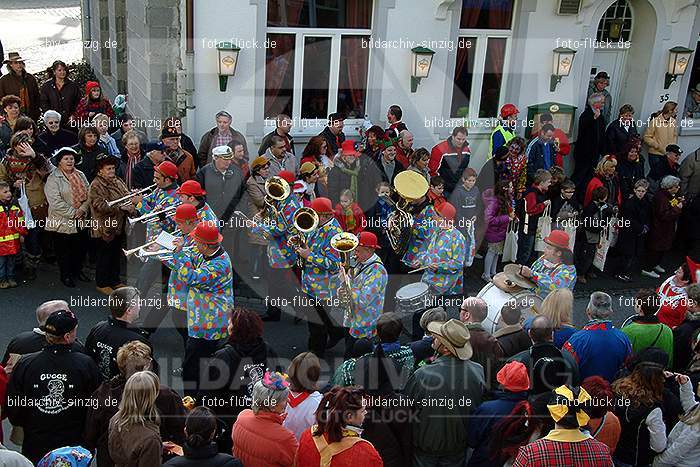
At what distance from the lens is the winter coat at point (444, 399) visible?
5.28 metres

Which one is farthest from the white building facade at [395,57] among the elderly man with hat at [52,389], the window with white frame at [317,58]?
Result: the elderly man with hat at [52,389]

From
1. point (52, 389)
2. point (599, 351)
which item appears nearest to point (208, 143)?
point (52, 389)

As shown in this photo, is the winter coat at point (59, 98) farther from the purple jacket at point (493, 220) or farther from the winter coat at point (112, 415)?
the winter coat at point (112, 415)

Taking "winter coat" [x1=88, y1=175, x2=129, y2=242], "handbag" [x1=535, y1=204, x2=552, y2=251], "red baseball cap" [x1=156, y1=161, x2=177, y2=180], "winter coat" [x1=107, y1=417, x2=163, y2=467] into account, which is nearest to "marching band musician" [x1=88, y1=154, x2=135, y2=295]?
"winter coat" [x1=88, y1=175, x2=129, y2=242]

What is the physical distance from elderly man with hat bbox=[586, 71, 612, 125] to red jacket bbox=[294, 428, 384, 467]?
9206 millimetres

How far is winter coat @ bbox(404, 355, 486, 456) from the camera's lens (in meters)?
5.28

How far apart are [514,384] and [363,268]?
2187 mm

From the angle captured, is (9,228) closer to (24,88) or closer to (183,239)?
(183,239)

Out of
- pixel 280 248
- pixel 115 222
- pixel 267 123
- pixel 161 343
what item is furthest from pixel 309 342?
pixel 267 123

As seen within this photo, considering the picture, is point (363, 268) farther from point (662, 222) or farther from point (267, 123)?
point (662, 222)

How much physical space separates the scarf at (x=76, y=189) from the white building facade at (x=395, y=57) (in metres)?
2.14

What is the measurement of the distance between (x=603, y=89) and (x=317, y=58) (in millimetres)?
4505

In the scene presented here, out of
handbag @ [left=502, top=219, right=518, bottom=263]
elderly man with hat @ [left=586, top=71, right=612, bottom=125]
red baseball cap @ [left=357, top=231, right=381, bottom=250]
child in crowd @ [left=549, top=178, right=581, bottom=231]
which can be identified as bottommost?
handbag @ [left=502, top=219, right=518, bottom=263]

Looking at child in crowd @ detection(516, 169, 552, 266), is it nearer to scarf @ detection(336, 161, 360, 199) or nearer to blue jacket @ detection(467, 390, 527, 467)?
scarf @ detection(336, 161, 360, 199)
